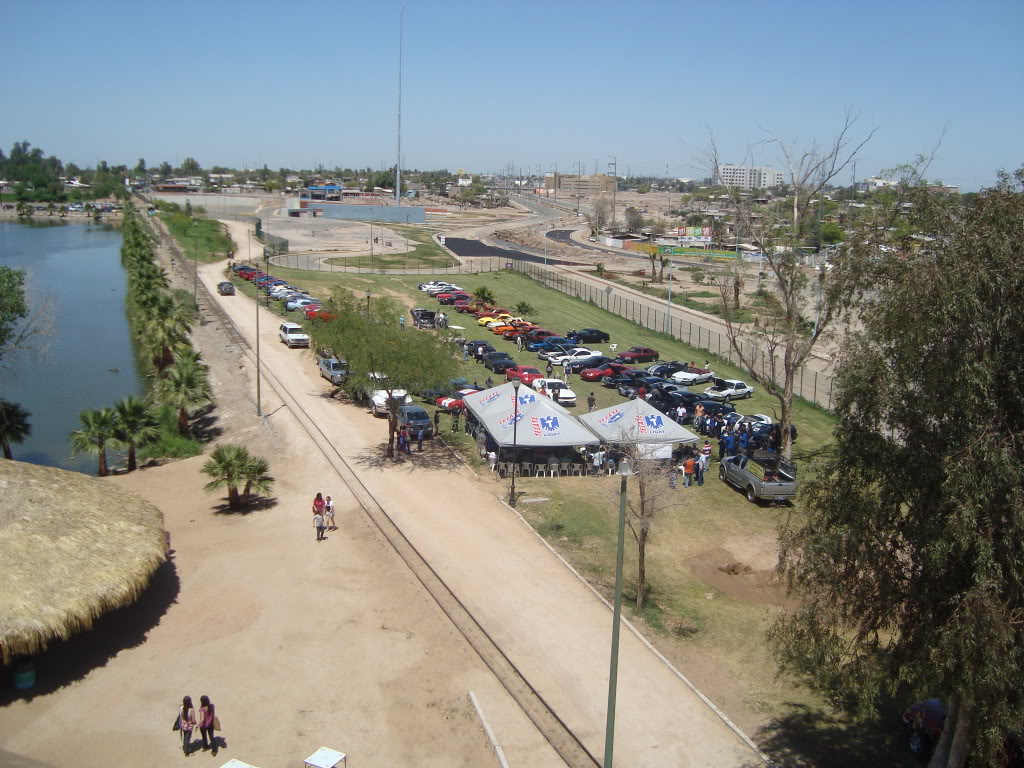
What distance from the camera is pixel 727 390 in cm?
4347

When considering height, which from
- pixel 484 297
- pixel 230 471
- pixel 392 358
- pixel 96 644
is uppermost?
pixel 392 358

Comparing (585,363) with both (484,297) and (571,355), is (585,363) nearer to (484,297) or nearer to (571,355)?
(571,355)

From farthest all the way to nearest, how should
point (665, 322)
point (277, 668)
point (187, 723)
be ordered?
1. point (665, 322)
2. point (277, 668)
3. point (187, 723)

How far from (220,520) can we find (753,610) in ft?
55.2

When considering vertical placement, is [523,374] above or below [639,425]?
below

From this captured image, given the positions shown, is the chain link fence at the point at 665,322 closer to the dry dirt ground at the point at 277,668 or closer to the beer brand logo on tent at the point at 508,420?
the beer brand logo on tent at the point at 508,420

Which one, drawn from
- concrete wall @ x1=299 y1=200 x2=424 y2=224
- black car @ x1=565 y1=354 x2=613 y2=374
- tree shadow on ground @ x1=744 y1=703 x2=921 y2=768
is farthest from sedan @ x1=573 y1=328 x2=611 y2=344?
concrete wall @ x1=299 y1=200 x2=424 y2=224

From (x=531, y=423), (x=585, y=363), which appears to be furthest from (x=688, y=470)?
(x=585, y=363)

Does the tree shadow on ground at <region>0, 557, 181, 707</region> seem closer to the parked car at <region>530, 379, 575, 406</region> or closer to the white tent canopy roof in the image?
the white tent canopy roof

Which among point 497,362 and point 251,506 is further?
point 497,362

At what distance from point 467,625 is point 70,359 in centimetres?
4903

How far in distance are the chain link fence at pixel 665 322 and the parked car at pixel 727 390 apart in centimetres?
207

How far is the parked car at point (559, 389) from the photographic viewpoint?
4094 cm

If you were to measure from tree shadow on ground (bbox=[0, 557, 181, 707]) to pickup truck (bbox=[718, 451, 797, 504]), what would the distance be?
18.7 m
